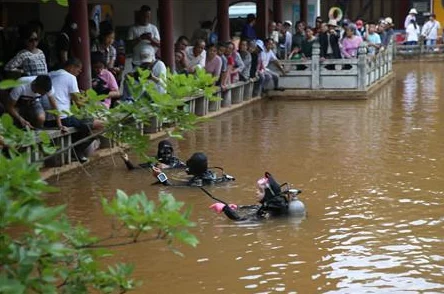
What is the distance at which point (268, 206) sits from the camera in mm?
7922

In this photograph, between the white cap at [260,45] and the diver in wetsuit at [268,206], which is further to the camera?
the white cap at [260,45]

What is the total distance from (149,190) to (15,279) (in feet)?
22.4

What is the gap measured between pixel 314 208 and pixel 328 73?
11.3m

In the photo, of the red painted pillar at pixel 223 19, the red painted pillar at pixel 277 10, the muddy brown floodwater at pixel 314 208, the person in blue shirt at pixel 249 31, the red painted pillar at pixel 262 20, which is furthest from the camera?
the red painted pillar at pixel 277 10

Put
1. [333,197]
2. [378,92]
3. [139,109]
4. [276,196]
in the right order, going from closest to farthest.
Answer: [139,109], [276,196], [333,197], [378,92]

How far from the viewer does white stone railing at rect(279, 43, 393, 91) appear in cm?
1919

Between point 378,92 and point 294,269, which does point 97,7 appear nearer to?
point 378,92

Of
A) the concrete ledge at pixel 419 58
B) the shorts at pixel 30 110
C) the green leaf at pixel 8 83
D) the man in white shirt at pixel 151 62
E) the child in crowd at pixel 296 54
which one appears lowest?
the concrete ledge at pixel 419 58

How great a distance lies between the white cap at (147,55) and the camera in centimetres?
1379

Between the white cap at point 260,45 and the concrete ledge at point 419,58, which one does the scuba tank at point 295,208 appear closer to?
the white cap at point 260,45

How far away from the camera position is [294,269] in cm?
653

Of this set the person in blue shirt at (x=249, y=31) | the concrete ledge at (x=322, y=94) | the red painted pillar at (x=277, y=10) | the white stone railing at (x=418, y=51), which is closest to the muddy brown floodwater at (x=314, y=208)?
the concrete ledge at (x=322, y=94)

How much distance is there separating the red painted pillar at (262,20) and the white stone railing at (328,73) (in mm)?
2231

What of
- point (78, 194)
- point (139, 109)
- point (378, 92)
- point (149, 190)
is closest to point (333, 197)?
point (149, 190)
